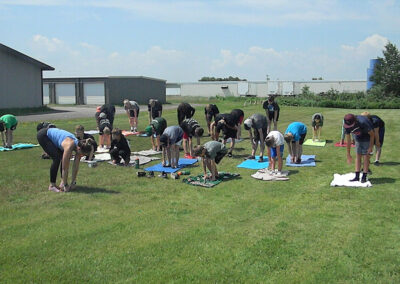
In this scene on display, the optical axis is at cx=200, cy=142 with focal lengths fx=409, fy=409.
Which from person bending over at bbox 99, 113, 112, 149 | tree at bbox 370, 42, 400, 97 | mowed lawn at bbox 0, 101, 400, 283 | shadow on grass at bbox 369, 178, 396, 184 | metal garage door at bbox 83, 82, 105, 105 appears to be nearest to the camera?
mowed lawn at bbox 0, 101, 400, 283

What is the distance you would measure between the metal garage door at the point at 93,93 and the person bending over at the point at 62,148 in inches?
1545

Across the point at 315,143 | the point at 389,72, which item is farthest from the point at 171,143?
the point at 389,72

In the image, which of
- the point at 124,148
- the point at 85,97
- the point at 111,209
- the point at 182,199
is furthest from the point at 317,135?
the point at 85,97

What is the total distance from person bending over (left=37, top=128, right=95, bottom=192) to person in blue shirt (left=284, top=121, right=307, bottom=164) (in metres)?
5.52

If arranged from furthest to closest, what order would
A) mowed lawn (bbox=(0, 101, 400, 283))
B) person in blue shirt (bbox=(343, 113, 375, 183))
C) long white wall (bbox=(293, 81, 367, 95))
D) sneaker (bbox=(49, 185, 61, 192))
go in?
1. long white wall (bbox=(293, 81, 367, 95))
2. person in blue shirt (bbox=(343, 113, 375, 183))
3. sneaker (bbox=(49, 185, 61, 192))
4. mowed lawn (bbox=(0, 101, 400, 283))

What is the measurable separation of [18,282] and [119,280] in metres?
1.15

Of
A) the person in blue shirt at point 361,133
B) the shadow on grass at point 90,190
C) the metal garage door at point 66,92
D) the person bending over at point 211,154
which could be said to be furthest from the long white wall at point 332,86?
the shadow on grass at point 90,190

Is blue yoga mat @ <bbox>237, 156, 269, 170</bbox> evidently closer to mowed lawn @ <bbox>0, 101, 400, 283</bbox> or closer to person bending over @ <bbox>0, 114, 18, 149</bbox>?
mowed lawn @ <bbox>0, 101, 400, 283</bbox>

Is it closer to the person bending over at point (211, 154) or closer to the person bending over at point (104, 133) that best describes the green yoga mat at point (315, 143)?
the person bending over at point (211, 154)

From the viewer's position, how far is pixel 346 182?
9125 mm

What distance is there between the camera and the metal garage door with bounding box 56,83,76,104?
155 feet

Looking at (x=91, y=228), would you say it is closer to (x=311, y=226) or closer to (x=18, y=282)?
(x=18, y=282)

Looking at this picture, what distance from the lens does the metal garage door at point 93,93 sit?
46594 millimetres

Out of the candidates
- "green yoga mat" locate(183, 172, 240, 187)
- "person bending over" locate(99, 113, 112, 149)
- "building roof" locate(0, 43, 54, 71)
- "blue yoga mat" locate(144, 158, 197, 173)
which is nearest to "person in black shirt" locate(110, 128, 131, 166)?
"blue yoga mat" locate(144, 158, 197, 173)
